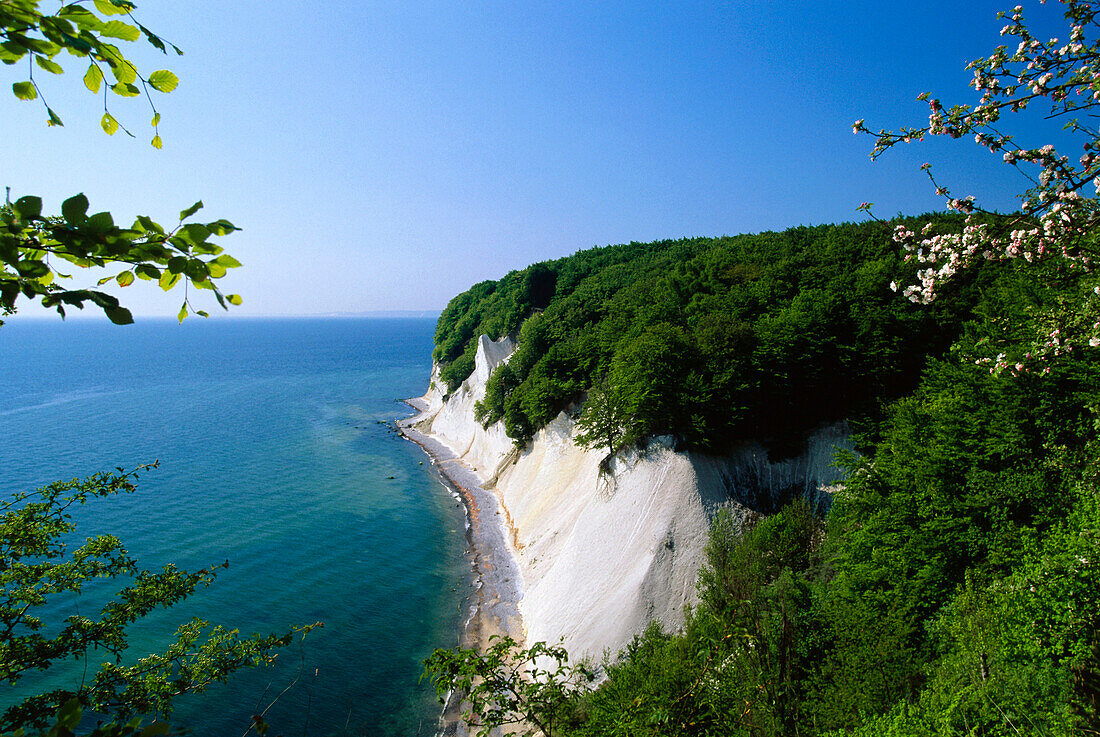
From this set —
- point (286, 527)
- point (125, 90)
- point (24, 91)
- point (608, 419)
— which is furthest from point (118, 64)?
point (286, 527)

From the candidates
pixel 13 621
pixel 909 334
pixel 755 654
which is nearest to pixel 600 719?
pixel 755 654

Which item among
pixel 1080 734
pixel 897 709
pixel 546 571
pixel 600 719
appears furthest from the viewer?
pixel 546 571

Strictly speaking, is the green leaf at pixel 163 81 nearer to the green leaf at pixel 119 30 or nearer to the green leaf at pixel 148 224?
the green leaf at pixel 119 30

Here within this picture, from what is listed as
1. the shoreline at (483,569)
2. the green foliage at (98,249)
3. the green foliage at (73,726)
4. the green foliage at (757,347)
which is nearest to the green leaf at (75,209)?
the green foliage at (98,249)

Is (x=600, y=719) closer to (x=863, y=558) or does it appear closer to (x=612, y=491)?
(x=863, y=558)

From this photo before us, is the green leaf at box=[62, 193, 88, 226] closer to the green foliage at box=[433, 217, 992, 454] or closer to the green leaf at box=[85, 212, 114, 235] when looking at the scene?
the green leaf at box=[85, 212, 114, 235]

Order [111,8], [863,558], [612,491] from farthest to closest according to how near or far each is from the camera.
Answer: [612,491] → [863,558] → [111,8]

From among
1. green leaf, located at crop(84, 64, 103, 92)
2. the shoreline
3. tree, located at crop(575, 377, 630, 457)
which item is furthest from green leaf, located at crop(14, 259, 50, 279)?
tree, located at crop(575, 377, 630, 457)
